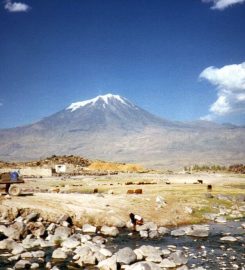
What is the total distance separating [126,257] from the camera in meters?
24.5

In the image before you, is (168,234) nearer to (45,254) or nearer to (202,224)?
(202,224)

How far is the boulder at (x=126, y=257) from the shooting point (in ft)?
79.5

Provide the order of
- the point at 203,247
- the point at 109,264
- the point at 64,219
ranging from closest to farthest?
the point at 109,264, the point at 203,247, the point at 64,219

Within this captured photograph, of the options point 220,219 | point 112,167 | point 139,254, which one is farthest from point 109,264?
point 112,167

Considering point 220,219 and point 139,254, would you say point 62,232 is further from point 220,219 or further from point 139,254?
point 220,219

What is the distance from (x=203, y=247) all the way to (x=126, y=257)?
6.29 m

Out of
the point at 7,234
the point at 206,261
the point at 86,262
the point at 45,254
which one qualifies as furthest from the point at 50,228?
the point at 206,261

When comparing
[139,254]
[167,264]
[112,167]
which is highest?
[112,167]

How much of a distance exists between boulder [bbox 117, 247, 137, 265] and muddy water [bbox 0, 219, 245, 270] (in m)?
2.43

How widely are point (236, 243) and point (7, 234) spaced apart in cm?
1574

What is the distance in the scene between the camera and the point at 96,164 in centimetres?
12300

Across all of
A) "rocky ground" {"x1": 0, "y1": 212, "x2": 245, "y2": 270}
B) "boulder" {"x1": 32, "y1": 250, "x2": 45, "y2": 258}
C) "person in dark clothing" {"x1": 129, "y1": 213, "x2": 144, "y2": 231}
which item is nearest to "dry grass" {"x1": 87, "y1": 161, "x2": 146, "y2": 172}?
"person in dark clothing" {"x1": 129, "y1": 213, "x2": 144, "y2": 231}

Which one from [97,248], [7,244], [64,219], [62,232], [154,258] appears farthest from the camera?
[64,219]

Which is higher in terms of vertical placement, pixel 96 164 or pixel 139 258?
pixel 96 164
